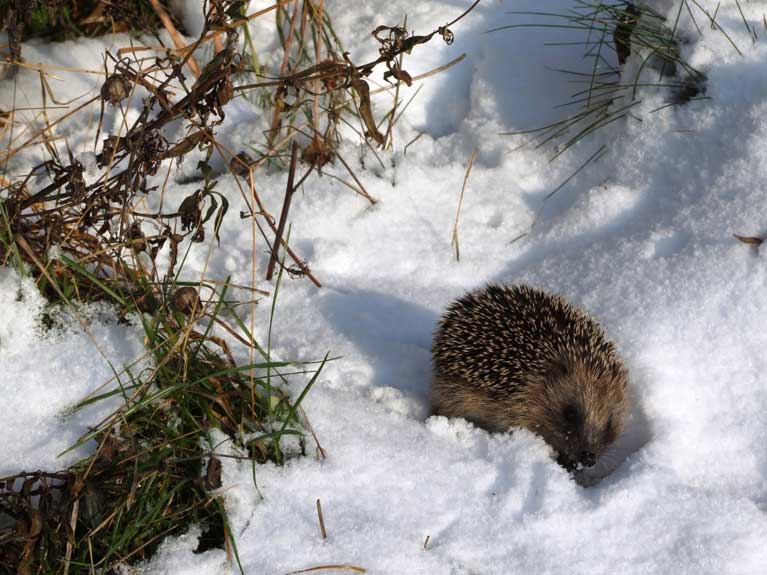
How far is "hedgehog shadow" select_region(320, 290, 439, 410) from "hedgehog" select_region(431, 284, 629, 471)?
11.3 inches

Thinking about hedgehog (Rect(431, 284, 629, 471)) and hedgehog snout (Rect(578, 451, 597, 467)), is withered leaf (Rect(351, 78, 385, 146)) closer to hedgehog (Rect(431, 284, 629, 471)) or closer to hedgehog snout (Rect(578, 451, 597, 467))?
hedgehog (Rect(431, 284, 629, 471))

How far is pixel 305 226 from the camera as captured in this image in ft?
14.4

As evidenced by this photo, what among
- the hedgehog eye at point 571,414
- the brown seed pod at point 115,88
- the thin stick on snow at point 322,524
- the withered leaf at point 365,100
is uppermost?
the withered leaf at point 365,100

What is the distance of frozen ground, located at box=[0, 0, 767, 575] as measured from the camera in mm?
2994

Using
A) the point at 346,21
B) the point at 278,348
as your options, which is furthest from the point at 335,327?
the point at 346,21

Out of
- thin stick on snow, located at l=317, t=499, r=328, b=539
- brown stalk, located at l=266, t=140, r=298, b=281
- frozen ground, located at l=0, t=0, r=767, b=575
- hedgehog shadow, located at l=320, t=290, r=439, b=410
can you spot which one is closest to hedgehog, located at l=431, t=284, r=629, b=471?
frozen ground, located at l=0, t=0, r=767, b=575

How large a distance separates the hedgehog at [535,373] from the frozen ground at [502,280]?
0.11 metres

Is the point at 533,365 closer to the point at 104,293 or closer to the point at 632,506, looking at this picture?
the point at 632,506

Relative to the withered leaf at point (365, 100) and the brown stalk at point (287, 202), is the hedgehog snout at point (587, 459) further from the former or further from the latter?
the withered leaf at point (365, 100)

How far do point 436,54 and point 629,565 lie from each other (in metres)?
3.17

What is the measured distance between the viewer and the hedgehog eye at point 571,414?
338 cm

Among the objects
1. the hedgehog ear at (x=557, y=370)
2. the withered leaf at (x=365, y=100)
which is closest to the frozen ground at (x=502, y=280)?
the hedgehog ear at (x=557, y=370)

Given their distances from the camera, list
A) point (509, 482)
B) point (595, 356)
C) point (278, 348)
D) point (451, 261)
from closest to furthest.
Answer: point (509, 482) → point (595, 356) → point (278, 348) → point (451, 261)

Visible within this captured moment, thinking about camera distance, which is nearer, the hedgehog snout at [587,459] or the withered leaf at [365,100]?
the hedgehog snout at [587,459]
